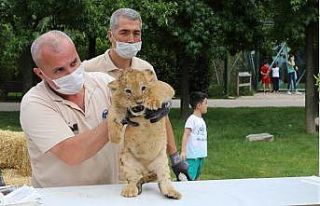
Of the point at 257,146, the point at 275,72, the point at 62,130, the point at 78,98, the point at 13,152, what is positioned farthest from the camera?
the point at 275,72

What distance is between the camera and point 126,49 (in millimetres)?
3797

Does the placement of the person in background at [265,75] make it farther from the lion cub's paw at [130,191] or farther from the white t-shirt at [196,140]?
the lion cub's paw at [130,191]

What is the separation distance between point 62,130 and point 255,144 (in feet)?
27.4

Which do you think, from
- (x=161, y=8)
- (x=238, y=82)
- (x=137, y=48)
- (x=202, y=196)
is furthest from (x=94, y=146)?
(x=238, y=82)

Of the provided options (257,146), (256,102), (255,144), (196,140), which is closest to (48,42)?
(196,140)

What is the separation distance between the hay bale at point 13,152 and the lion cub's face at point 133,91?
15.0 feet

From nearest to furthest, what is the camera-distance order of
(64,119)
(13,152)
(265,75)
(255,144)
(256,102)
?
(64,119), (13,152), (255,144), (256,102), (265,75)

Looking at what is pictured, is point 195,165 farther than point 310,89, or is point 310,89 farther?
point 310,89

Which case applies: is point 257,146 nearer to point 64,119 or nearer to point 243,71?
point 64,119

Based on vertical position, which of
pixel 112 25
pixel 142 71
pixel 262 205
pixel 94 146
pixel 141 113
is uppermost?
pixel 112 25

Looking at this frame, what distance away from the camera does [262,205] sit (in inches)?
88.0

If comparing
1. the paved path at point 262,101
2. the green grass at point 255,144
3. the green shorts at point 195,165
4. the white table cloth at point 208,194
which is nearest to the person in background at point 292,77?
the paved path at point 262,101

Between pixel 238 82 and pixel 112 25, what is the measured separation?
18.5 meters

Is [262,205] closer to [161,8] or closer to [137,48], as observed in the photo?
[137,48]
